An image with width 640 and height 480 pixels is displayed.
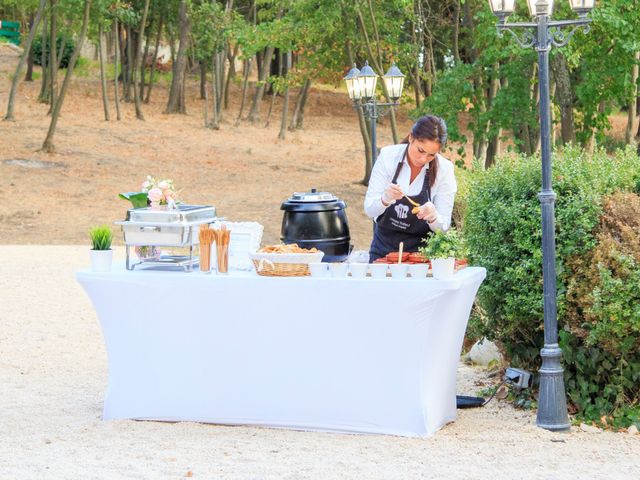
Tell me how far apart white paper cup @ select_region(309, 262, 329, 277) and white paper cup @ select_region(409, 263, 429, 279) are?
1.41ft

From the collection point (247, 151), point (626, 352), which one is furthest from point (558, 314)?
point (247, 151)

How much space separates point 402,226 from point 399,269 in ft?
2.52

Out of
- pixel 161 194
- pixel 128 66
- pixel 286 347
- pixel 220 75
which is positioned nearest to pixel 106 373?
pixel 161 194

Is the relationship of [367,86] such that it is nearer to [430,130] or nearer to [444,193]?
[444,193]

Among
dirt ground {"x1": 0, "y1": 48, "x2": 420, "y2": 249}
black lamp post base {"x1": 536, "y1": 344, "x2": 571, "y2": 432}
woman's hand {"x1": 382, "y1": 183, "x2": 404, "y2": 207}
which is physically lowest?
dirt ground {"x1": 0, "y1": 48, "x2": 420, "y2": 249}

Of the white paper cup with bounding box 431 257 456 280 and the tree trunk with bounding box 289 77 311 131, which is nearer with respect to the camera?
the white paper cup with bounding box 431 257 456 280

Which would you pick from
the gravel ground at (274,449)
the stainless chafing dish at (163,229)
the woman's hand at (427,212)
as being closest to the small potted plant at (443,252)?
the woman's hand at (427,212)

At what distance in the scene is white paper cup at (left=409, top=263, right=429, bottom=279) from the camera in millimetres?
5461

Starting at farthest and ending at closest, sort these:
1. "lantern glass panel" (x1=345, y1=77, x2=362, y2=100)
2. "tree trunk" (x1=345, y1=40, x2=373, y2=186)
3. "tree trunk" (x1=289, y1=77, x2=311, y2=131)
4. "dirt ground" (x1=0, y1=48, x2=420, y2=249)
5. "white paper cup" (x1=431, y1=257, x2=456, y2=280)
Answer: "tree trunk" (x1=289, y1=77, x2=311, y2=131) → "tree trunk" (x1=345, y1=40, x2=373, y2=186) → "dirt ground" (x1=0, y1=48, x2=420, y2=249) → "lantern glass panel" (x1=345, y1=77, x2=362, y2=100) → "white paper cup" (x1=431, y1=257, x2=456, y2=280)

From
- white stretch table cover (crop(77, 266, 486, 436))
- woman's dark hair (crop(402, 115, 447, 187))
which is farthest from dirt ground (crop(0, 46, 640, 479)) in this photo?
woman's dark hair (crop(402, 115, 447, 187))

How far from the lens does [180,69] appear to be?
31.9 meters

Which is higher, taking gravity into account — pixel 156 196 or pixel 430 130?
pixel 430 130

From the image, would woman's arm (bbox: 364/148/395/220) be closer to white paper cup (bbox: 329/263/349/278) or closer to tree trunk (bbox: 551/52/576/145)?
white paper cup (bbox: 329/263/349/278)

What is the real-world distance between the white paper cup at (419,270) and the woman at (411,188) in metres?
0.49
